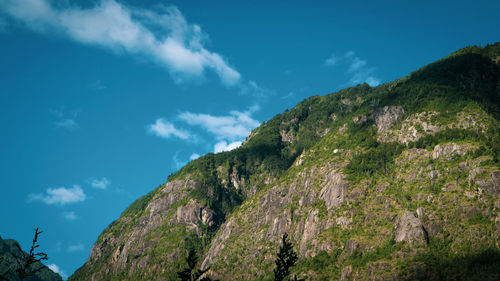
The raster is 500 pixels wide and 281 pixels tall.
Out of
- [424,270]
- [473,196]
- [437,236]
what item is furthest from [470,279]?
[473,196]

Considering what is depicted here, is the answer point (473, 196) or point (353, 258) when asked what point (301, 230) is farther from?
point (473, 196)

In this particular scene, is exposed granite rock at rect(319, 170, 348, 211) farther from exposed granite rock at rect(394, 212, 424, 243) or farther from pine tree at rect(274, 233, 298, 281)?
pine tree at rect(274, 233, 298, 281)

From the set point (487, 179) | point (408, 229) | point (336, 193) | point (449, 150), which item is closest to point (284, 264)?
point (408, 229)

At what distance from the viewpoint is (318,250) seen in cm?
16888

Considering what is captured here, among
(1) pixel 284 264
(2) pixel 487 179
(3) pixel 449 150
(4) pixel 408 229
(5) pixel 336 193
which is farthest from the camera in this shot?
(5) pixel 336 193

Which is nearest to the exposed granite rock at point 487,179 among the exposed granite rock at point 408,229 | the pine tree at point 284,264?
the exposed granite rock at point 408,229

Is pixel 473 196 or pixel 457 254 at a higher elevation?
pixel 473 196

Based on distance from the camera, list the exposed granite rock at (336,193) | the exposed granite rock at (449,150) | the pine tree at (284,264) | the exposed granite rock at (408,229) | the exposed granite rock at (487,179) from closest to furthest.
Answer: the pine tree at (284,264) < the exposed granite rock at (487,179) < the exposed granite rock at (408,229) < the exposed granite rock at (449,150) < the exposed granite rock at (336,193)

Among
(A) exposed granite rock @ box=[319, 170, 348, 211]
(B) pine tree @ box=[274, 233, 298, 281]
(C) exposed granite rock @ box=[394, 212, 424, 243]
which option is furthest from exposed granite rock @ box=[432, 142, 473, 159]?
(B) pine tree @ box=[274, 233, 298, 281]

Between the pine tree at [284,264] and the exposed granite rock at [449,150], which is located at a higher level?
the exposed granite rock at [449,150]

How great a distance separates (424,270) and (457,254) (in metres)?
13.7

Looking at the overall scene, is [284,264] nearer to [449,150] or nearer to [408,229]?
[408,229]

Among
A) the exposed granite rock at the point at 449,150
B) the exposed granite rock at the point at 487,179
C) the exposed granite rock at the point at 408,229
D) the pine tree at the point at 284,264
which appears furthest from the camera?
the exposed granite rock at the point at 449,150

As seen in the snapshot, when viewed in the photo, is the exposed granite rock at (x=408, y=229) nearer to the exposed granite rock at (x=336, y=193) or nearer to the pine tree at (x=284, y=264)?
the exposed granite rock at (x=336, y=193)
